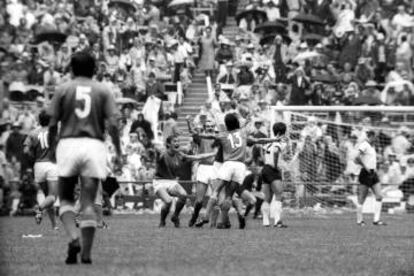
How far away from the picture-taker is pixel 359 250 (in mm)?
17094

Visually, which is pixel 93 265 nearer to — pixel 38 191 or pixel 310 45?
pixel 38 191

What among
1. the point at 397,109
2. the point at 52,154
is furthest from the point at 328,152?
the point at 52,154

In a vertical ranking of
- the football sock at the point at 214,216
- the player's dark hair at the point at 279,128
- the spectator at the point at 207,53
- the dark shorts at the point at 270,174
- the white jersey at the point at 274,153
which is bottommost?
the football sock at the point at 214,216

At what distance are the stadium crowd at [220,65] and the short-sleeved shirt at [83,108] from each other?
754 inches

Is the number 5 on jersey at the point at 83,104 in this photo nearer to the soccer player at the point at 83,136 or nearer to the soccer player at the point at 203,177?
the soccer player at the point at 83,136

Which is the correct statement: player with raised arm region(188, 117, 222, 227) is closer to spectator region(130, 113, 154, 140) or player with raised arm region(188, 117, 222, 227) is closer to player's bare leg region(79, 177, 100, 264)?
spectator region(130, 113, 154, 140)

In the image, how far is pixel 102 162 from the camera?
43.4 ft

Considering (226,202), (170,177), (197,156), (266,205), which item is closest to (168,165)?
(170,177)

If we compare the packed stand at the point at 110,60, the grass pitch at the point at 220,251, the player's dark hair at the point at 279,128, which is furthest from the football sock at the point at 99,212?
the packed stand at the point at 110,60

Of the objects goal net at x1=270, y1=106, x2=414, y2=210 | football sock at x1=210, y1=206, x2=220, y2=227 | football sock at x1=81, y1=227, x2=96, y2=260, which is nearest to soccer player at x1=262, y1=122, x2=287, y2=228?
football sock at x1=210, y1=206, x2=220, y2=227

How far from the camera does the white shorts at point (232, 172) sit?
2334cm

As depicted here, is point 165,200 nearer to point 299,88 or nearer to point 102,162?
point 102,162

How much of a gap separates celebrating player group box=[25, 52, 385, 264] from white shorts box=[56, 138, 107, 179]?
1 cm

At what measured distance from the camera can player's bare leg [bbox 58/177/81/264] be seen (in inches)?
528
